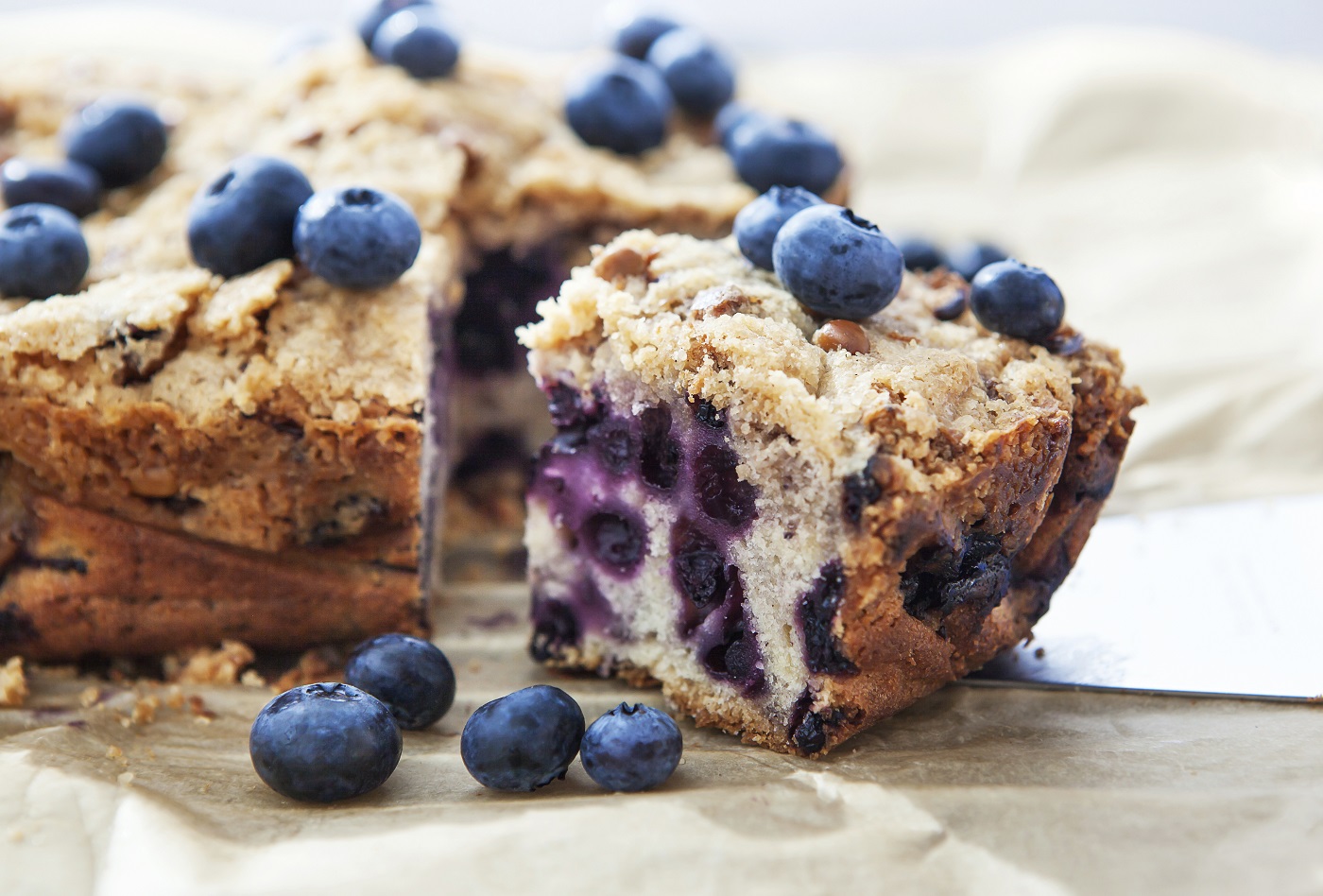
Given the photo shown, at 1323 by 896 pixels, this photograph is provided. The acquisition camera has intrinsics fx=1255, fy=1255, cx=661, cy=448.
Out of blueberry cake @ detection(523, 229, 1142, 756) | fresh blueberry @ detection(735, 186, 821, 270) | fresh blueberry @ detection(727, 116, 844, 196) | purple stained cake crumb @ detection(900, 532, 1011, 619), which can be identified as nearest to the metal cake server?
blueberry cake @ detection(523, 229, 1142, 756)

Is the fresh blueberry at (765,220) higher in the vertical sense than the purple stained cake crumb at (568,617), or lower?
higher

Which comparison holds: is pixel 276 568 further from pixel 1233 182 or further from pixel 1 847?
pixel 1233 182

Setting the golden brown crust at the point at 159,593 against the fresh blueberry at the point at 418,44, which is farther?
the fresh blueberry at the point at 418,44

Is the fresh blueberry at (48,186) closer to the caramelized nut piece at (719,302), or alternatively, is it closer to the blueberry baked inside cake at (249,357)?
the blueberry baked inside cake at (249,357)

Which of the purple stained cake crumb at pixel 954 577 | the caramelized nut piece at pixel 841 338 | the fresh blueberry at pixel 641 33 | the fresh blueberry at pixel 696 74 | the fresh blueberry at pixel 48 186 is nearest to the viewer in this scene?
the purple stained cake crumb at pixel 954 577

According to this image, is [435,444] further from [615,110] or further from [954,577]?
[954,577]

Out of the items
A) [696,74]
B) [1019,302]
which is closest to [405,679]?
[1019,302]

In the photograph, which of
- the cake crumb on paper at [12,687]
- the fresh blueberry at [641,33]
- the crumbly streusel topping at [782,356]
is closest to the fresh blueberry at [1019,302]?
the crumbly streusel topping at [782,356]

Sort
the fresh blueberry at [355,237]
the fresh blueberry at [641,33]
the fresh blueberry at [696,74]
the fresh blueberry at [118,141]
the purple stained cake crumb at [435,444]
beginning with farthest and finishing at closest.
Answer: the fresh blueberry at [641,33], the fresh blueberry at [696,74], the fresh blueberry at [118,141], the purple stained cake crumb at [435,444], the fresh blueberry at [355,237]
